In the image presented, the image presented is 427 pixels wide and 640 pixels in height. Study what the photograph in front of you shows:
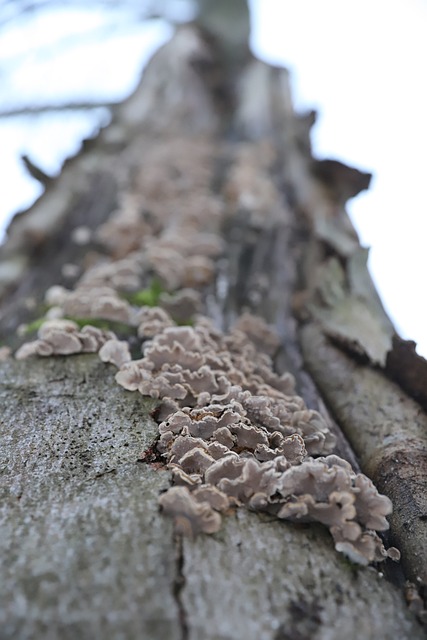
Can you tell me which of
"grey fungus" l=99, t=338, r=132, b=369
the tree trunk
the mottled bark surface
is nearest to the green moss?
the tree trunk

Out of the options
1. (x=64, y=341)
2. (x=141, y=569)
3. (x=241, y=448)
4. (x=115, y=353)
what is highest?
(x=241, y=448)

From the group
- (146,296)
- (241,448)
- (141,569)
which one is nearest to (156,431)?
(241,448)

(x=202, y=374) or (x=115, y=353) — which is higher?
(x=202, y=374)

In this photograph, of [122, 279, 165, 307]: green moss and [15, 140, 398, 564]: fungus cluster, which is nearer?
[15, 140, 398, 564]: fungus cluster

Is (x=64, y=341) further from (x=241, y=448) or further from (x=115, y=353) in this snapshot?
(x=241, y=448)

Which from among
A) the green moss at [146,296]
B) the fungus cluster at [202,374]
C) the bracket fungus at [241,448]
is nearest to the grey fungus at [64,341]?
the fungus cluster at [202,374]

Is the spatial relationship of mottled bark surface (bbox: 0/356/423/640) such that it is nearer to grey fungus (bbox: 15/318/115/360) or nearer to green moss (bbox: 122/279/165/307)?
grey fungus (bbox: 15/318/115/360)

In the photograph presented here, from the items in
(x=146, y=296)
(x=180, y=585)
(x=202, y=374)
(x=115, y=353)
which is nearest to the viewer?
(x=180, y=585)
